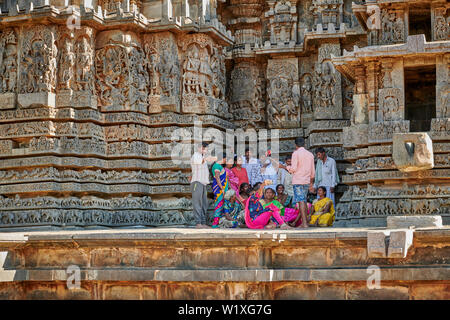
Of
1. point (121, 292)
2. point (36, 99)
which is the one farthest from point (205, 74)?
point (121, 292)

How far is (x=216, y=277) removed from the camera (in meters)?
12.1

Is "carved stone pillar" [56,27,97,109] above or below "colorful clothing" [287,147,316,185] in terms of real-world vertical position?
above

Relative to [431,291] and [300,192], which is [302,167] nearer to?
[300,192]

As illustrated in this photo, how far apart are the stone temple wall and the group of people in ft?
3.09

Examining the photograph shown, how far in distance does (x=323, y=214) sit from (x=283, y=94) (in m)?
5.28

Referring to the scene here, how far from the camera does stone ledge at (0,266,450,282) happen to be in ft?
38.1

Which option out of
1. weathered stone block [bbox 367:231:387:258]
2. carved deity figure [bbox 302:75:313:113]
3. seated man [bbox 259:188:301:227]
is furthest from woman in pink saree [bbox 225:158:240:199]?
weathered stone block [bbox 367:231:387:258]

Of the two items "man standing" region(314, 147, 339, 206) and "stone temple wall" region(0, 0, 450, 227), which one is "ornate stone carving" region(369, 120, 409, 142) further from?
"man standing" region(314, 147, 339, 206)

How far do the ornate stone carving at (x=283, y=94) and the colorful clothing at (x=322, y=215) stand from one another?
15.0ft

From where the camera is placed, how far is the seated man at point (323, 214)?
16289 millimetres

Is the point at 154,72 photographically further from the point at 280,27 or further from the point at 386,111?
the point at 386,111

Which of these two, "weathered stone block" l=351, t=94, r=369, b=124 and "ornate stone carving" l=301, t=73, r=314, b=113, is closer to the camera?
"weathered stone block" l=351, t=94, r=369, b=124

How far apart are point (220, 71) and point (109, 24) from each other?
319 cm
